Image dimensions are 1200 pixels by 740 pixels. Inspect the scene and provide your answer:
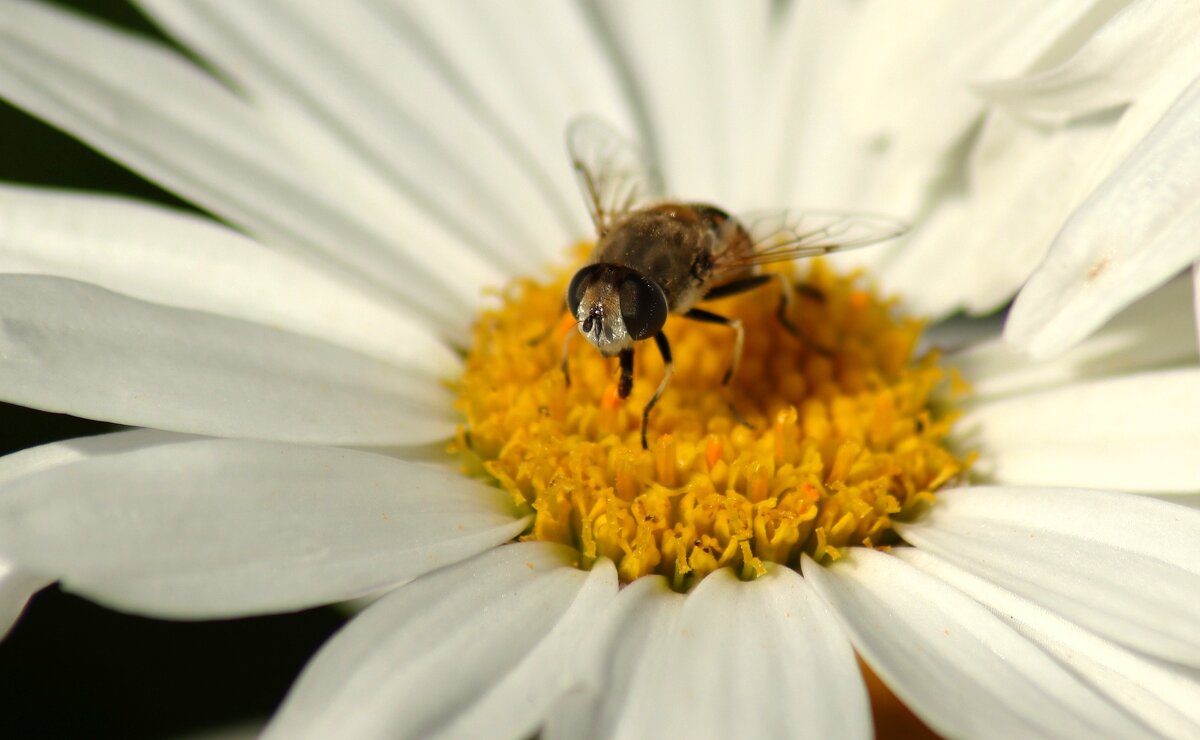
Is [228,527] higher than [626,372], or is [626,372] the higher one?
[626,372]

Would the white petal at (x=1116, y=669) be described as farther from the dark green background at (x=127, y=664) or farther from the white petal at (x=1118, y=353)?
the dark green background at (x=127, y=664)

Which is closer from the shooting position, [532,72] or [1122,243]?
[1122,243]

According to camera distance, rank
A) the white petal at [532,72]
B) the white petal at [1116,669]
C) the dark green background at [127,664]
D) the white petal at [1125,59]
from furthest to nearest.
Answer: the white petal at [532,72]
the dark green background at [127,664]
the white petal at [1125,59]
the white petal at [1116,669]

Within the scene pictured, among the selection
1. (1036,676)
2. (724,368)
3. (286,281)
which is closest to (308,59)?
(286,281)

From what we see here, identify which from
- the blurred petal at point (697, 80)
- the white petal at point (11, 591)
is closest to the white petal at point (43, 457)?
the white petal at point (11, 591)

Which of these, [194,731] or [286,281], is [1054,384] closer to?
[286,281]

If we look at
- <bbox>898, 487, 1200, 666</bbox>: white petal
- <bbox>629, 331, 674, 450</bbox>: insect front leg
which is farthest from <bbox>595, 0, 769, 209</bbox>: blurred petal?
<bbox>898, 487, 1200, 666</bbox>: white petal

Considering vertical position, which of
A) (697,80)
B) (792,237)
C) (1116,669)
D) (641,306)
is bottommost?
(1116,669)

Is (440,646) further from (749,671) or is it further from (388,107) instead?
(388,107)

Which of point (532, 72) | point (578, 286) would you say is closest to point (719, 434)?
point (578, 286)
